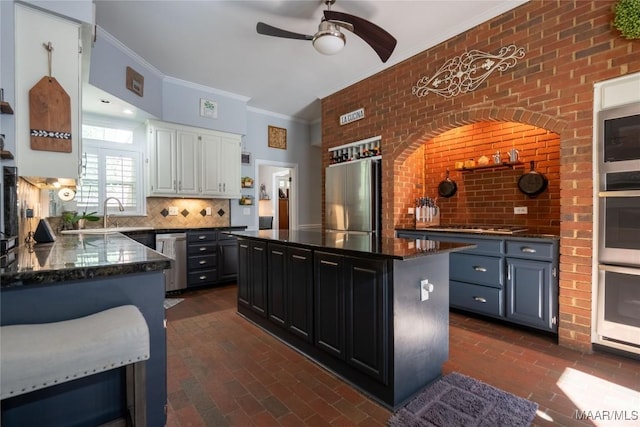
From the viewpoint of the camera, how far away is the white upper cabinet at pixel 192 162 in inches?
169

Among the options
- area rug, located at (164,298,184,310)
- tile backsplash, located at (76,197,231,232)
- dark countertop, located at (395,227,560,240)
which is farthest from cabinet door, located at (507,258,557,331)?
tile backsplash, located at (76,197,231,232)

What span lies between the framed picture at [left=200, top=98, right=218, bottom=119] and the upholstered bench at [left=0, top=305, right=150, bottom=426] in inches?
163

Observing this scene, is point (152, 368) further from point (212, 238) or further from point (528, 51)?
point (528, 51)

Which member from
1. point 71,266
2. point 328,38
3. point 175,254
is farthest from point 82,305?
point 175,254

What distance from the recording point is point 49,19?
2.02 meters

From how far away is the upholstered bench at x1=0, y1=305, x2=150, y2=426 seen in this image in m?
0.88

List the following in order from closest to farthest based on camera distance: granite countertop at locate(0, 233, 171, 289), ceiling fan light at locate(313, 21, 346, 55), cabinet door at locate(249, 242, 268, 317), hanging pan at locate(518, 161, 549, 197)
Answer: granite countertop at locate(0, 233, 171, 289), ceiling fan light at locate(313, 21, 346, 55), cabinet door at locate(249, 242, 268, 317), hanging pan at locate(518, 161, 549, 197)

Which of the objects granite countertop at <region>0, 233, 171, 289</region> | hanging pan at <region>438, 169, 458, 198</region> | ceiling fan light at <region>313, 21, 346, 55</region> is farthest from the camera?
hanging pan at <region>438, 169, 458, 198</region>

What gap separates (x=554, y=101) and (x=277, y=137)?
4.45m

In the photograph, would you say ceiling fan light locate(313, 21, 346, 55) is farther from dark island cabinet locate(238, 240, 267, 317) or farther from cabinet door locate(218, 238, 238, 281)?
cabinet door locate(218, 238, 238, 281)

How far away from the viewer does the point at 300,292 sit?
238cm

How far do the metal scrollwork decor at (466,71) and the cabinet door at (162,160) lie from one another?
140 inches

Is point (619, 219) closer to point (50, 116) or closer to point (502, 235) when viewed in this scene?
point (502, 235)

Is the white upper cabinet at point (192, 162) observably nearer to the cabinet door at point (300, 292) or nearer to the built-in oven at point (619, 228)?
the cabinet door at point (300, 292)
